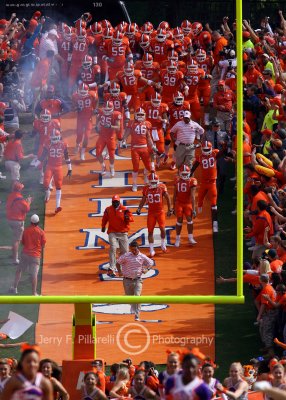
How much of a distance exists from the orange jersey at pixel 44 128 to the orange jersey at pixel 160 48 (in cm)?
143

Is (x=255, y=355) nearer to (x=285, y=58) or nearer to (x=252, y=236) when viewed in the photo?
(x=252, y=236)

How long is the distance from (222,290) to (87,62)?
2617 millimetres

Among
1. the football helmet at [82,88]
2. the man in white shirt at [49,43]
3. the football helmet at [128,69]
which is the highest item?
the football helmet at [128,69]

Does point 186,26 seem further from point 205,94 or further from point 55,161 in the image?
point 55,161

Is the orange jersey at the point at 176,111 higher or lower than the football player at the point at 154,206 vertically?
higher

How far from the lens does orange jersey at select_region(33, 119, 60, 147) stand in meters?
17.1

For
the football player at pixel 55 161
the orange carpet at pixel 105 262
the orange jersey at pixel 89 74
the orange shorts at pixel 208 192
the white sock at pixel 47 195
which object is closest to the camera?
the orange carpet at pixel 105 262

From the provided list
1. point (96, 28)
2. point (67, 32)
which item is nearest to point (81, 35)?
point (67, 32)

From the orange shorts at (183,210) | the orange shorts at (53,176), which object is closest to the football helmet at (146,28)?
the orange shorts at (183,210)

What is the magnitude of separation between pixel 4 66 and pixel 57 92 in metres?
0.75

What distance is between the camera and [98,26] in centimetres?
1727

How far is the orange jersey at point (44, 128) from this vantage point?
17111mm

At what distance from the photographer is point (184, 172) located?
18.1m

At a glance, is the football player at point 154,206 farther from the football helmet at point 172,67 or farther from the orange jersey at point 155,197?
the football helmet at point 172,67
